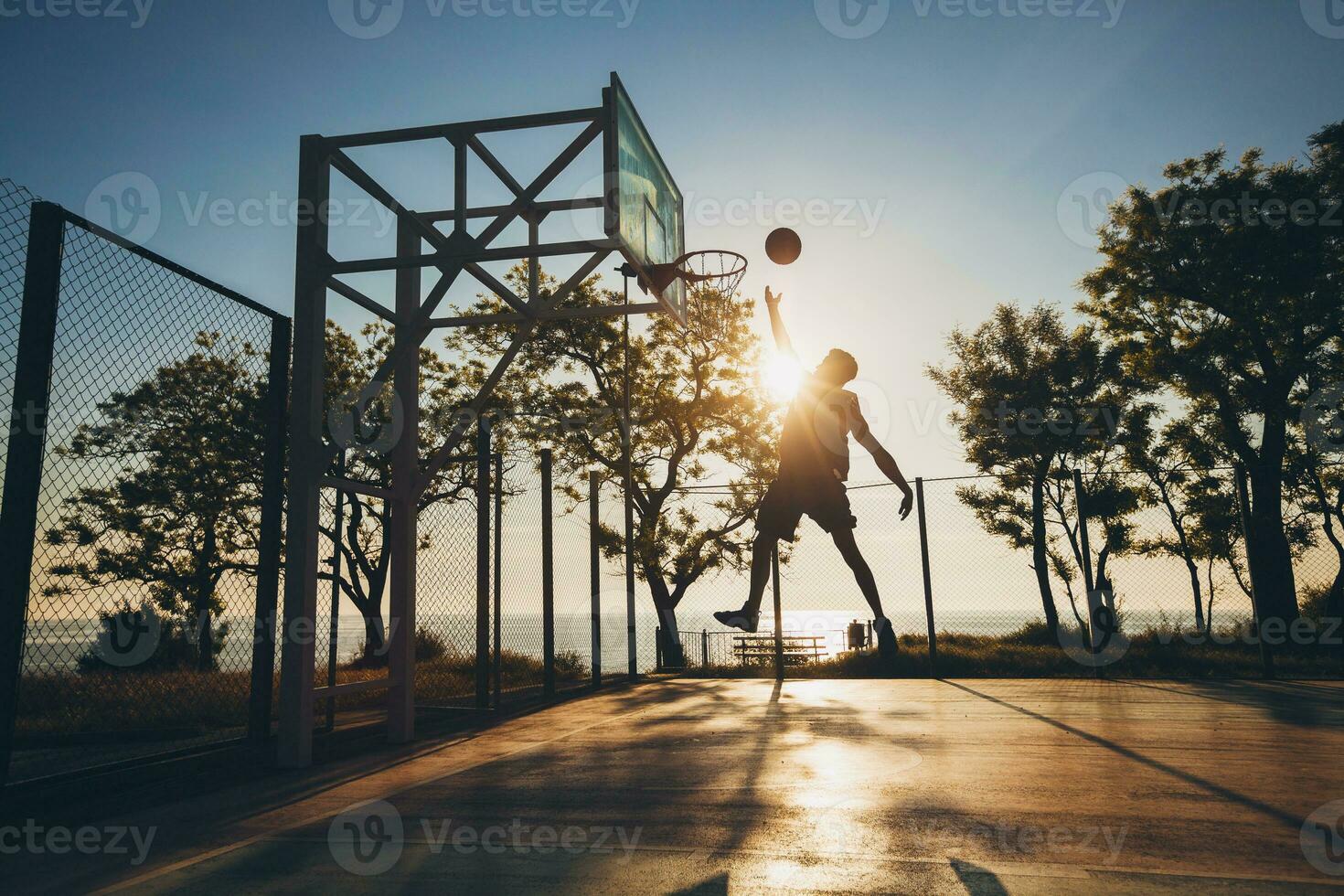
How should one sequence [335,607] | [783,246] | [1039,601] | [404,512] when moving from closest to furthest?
[783,246], [335,607], [404,512], [1039,601]

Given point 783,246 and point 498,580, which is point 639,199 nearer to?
point 783,246

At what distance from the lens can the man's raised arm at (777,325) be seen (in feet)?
14.3

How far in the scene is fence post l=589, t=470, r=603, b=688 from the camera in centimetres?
1144

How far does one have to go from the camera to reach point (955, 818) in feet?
12.1

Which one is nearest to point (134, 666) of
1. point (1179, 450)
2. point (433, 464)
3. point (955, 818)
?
point (433, 464)

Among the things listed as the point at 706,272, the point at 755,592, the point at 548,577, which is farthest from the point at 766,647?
the point at 755,592

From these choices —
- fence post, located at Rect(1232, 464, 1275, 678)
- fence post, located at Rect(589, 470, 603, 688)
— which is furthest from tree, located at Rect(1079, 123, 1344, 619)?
fence post, located at Rect(589, 470, 603, 688)

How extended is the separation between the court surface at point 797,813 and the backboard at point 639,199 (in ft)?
12.7

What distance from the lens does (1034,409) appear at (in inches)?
1075

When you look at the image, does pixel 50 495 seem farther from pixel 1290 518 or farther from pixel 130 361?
pixel 1290 518

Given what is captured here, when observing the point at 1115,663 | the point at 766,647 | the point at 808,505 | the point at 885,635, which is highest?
the point at 808,505

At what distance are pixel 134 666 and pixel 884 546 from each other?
943cm

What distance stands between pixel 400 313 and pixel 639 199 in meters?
2.43

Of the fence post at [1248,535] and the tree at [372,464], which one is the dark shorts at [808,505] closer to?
the tree at [372,464]
